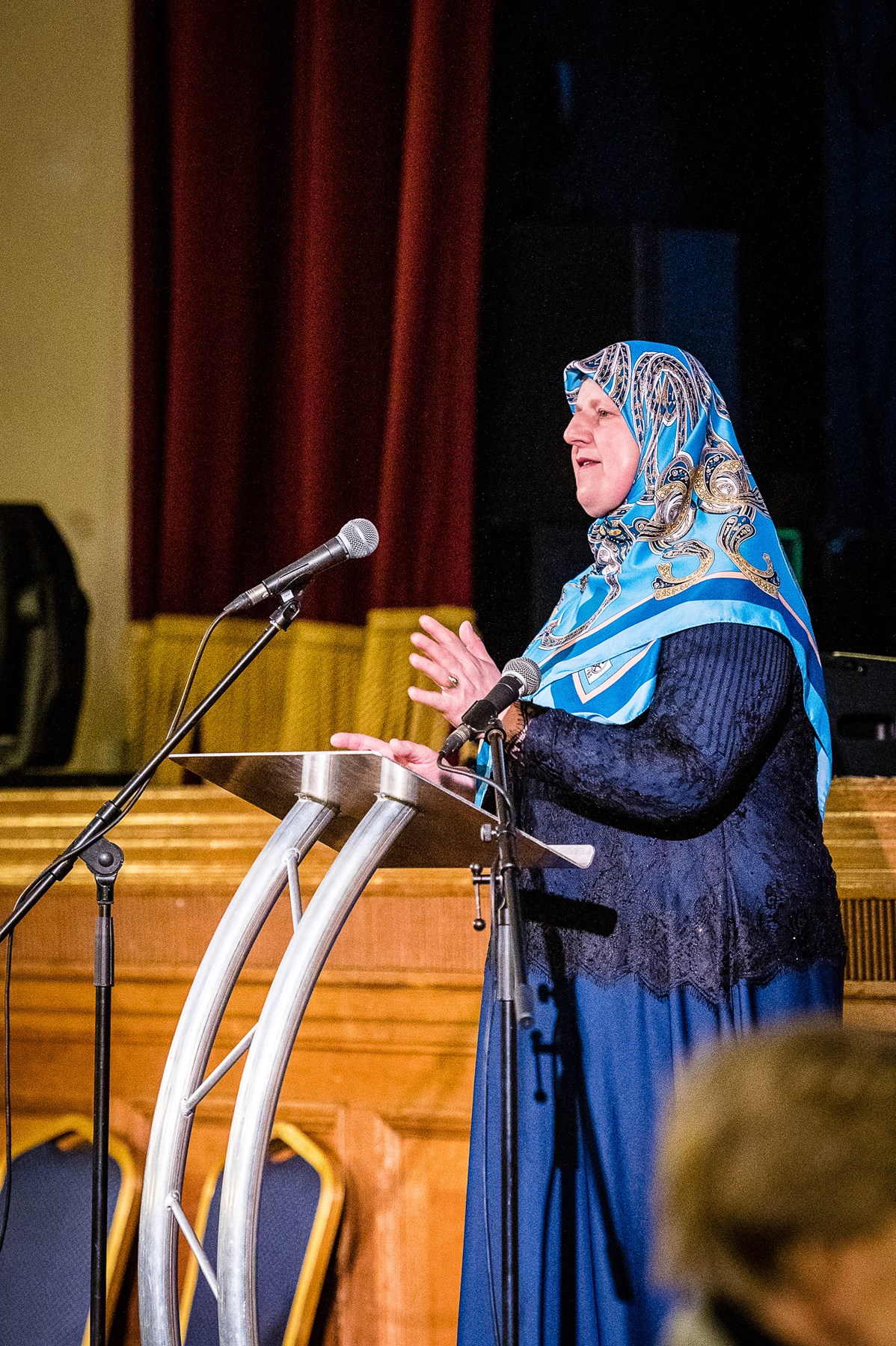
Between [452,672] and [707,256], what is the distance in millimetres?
1542

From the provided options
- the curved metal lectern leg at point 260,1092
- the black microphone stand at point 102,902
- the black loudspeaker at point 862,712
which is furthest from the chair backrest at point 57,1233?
the black loudspeaker at point 862,712

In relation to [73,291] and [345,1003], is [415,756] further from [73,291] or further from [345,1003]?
[73,291]

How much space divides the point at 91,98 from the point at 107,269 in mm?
430

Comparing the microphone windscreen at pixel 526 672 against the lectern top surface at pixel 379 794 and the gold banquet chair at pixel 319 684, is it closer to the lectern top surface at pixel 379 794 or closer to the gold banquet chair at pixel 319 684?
the lectern top surface at pixel 379 794

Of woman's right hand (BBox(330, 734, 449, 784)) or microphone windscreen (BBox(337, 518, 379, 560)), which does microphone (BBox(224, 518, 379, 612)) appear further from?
woman's right hand (BBox(330, 734, 449, 784))

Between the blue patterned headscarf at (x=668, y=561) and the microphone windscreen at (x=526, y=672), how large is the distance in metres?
0.24

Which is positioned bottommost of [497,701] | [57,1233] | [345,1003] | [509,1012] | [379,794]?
[57,1233]

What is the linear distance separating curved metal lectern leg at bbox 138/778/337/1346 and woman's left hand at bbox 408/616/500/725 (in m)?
0.17

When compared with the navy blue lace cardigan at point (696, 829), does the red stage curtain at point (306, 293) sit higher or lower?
higher

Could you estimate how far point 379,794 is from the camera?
4.80 ft

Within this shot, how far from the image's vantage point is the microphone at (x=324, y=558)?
156cm

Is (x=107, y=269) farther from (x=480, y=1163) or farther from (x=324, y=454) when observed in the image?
(x=480, y=1163)

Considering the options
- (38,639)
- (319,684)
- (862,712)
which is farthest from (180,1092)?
(38,639)

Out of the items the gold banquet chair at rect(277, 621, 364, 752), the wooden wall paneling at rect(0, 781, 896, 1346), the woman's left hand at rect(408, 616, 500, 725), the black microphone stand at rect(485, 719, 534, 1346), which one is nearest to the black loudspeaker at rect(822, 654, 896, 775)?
the wooden wall paneling at rect(0, 781, 896, 1346)
